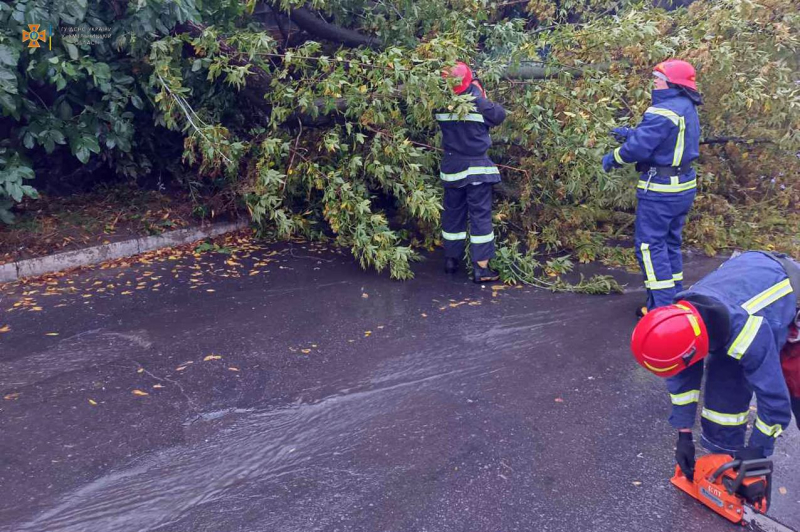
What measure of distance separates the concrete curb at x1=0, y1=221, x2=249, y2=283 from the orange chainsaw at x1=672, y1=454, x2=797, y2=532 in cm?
543

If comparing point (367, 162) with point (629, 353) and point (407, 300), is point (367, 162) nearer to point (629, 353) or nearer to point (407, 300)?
point (407, 300)

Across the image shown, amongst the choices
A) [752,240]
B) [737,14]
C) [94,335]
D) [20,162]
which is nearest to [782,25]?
[737,14]

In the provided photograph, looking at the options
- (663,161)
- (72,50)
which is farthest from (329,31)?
(663,161)

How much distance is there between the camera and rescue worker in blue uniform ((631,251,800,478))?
2.71m

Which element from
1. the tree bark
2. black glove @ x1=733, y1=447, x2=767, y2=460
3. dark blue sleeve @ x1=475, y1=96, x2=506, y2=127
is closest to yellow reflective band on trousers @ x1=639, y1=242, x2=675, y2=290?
dark blue sleeve @ x1=475, y1=96, x2=506, y2=127

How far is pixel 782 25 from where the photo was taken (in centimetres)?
649

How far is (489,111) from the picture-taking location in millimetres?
5977

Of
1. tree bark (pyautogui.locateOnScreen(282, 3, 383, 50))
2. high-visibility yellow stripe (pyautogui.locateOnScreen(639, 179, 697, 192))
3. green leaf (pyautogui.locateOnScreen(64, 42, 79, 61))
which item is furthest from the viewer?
tree bark (pyautogui.locateOnScreen(282, 3, 383, 50))

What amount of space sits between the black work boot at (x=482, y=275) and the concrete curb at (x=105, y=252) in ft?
9.05

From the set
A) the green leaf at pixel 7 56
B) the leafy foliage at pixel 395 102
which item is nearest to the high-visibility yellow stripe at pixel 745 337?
the leafy foliage at pixel 395 102

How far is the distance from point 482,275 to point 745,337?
357cm

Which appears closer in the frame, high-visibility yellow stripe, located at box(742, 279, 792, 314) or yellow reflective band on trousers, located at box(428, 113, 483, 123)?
high-visibility yellow stripe, located at box(742, 279, 792, 314)

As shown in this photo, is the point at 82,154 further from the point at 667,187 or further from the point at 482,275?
the point at 667,187

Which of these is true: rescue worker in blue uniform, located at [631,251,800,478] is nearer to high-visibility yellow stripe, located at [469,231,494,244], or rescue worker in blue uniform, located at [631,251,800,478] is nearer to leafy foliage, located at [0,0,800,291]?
leafy foliage, located at [0,0,800,291]
